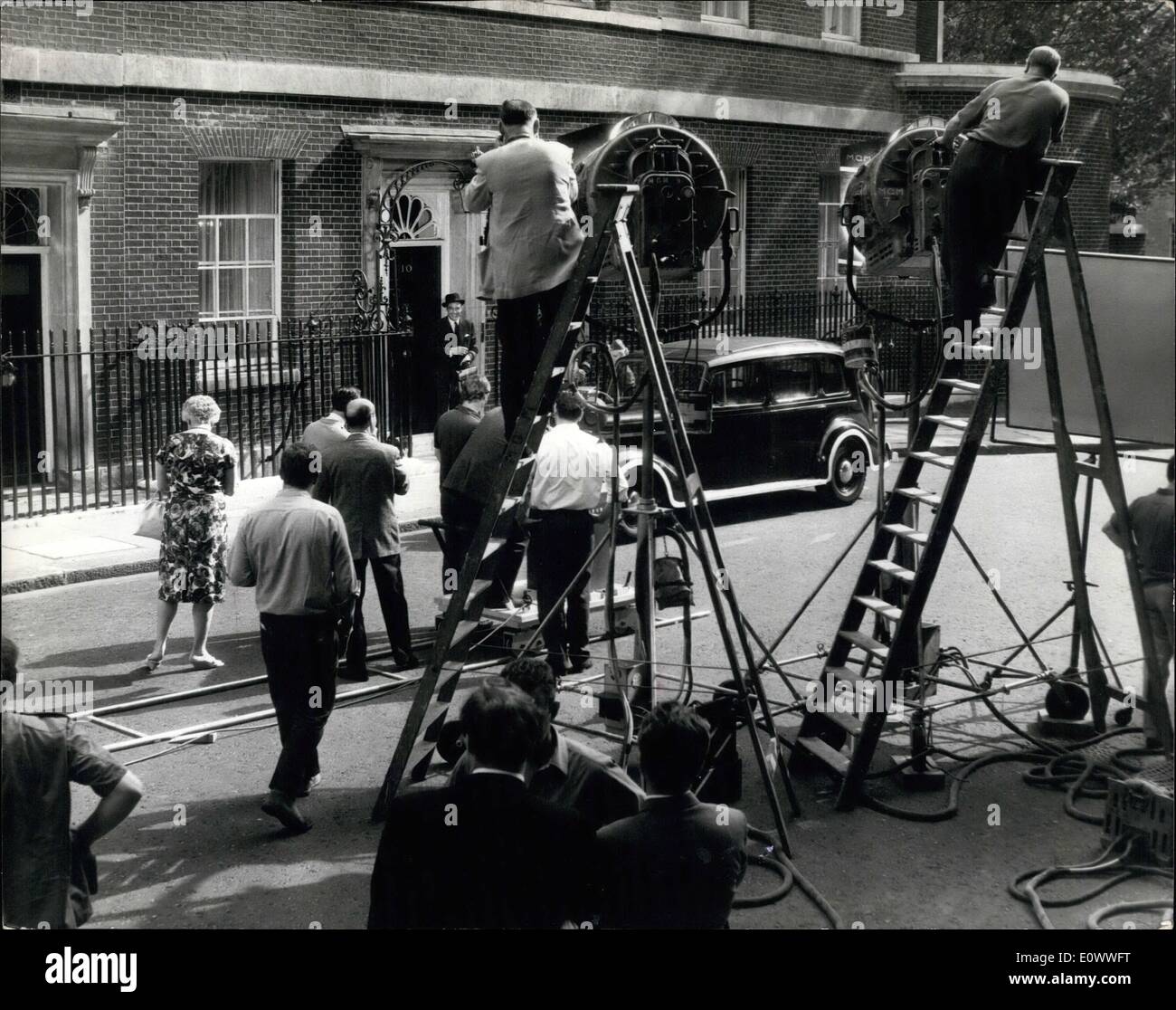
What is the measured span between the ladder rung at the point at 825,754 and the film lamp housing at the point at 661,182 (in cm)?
265

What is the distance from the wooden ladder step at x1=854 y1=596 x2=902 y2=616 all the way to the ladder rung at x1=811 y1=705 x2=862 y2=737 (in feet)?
1.89

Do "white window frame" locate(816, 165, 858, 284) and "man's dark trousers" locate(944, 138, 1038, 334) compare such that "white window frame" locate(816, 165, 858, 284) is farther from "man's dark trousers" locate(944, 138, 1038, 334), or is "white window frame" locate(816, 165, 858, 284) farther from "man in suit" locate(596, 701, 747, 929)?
"man in suit" locate(596, 701, 747, 929)

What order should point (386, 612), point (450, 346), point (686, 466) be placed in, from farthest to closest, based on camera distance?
point (450, 346) → point (386, 612) → point (686, 466)

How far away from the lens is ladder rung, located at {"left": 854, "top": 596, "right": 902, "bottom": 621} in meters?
7.67

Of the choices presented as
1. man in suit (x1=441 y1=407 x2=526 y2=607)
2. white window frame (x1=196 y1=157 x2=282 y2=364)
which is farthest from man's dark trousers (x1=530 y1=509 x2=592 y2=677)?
white window frame (x1=196 y1=157 x2=282 y2=364)

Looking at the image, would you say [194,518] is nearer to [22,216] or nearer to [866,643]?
[866,643]

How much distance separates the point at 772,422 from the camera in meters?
15.2

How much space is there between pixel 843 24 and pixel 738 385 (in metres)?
6.18

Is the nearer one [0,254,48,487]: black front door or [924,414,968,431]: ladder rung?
[924,414,968,431]: ladder rung

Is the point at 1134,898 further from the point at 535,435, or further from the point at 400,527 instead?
the point at 400,527

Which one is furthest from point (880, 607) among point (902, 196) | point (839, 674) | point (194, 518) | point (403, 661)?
point (194, 518)

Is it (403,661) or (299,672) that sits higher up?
(299,672)

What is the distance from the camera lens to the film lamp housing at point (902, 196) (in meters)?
8.66
